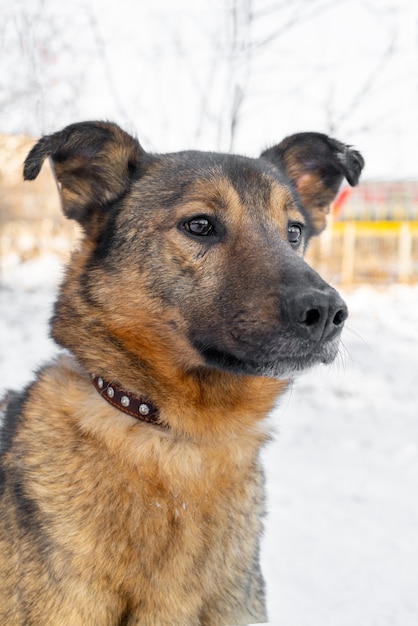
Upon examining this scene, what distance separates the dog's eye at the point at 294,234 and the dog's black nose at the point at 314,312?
0.74 m

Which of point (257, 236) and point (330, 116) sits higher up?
point (330, 116)

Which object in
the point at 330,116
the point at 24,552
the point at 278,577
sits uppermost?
the point at 330,116

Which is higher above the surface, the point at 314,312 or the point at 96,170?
the point at 96,170

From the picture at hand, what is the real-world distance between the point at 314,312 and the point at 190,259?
23.6 inches

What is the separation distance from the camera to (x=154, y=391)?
90.7 inches

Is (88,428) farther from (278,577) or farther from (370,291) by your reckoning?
(370,291)

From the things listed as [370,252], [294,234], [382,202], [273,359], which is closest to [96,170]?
[294,234]

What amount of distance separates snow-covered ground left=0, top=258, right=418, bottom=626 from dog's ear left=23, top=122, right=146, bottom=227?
654 mm

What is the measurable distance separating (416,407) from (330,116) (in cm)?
316

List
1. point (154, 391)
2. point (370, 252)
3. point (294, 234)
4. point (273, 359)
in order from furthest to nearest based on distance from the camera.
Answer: point (370, 252), point (294, 234), point (154, 391), point (273, 359)

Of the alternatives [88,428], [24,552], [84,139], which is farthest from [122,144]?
[24,552]

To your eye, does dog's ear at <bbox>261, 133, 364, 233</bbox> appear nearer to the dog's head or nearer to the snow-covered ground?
the dog's head

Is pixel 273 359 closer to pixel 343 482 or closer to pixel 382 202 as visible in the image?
pixel 343 482

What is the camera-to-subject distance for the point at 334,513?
4.34 meters
